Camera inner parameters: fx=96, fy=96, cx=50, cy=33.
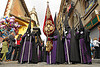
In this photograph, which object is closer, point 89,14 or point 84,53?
point 84,53

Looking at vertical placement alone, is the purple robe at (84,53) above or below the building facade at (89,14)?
below

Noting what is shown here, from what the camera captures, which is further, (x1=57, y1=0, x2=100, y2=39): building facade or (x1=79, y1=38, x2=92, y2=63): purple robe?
(x1=57, y1=0, x2=100, y2=39): building facade

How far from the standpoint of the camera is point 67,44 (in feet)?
16.3

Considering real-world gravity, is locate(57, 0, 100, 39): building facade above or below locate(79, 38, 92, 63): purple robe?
above

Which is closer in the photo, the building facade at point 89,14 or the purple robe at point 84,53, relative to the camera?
the purple robe at point 84,53

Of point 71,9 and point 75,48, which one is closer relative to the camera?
point 75,48

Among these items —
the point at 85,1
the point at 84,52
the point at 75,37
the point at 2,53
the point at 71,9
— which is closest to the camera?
the point at 84,52

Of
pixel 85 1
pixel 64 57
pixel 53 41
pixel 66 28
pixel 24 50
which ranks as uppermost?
pixel 85 1

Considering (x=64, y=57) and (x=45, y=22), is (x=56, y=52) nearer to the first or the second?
(x=64, y=57)

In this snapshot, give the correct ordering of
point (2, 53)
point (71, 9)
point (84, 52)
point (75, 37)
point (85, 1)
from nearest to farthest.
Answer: point (84, 52)
point (75, 37)
point (2, 53)
point (85, 1)
point (71, 9)

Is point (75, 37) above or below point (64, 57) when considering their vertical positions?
above

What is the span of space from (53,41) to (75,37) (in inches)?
48.1

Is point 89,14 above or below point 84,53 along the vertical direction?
above

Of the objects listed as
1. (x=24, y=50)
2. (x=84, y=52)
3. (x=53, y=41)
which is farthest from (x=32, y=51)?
(x=84, y=52)
